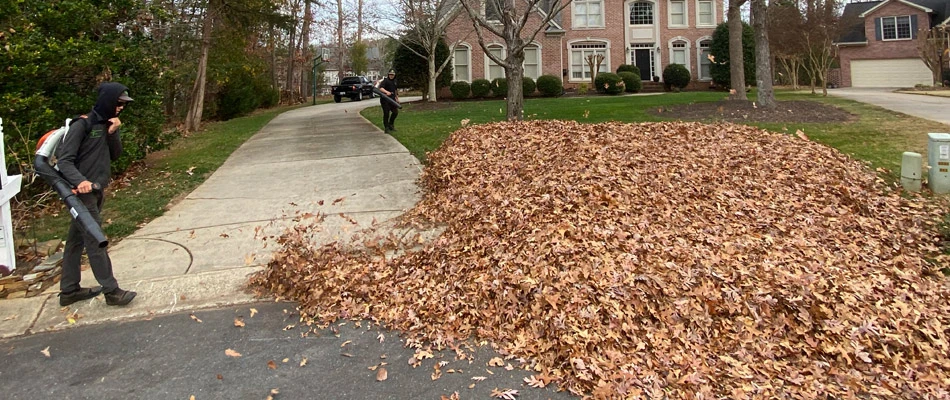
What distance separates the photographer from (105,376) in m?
3.54

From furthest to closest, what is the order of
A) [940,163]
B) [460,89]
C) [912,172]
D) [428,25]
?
[460,89], [428,25], [912,172], [940,163]

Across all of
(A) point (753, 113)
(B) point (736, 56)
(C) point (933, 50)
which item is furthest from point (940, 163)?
(C) point (933, 50)

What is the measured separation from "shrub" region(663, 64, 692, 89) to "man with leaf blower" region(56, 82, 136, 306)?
27.6m

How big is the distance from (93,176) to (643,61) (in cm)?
2927

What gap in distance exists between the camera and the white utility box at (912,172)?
7027 millimetres

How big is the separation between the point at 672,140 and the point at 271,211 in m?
5.40

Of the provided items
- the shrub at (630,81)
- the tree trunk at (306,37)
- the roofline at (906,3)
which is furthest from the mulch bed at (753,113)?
the roofline at (906,3)

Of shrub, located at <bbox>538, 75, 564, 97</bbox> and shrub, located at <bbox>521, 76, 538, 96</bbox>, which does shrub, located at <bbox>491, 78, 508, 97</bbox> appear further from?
shrub, located at <bbox>538, 75, 564, 97</bbox>

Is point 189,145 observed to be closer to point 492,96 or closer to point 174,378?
point 174,378

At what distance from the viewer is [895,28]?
116 feet

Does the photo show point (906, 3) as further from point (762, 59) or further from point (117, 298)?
point (117, 298)

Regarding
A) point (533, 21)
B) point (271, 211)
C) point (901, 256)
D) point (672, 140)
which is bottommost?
point (901, 256)

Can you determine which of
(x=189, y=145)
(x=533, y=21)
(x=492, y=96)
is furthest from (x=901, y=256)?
(x=533, y=21)

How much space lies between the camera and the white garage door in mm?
34250
